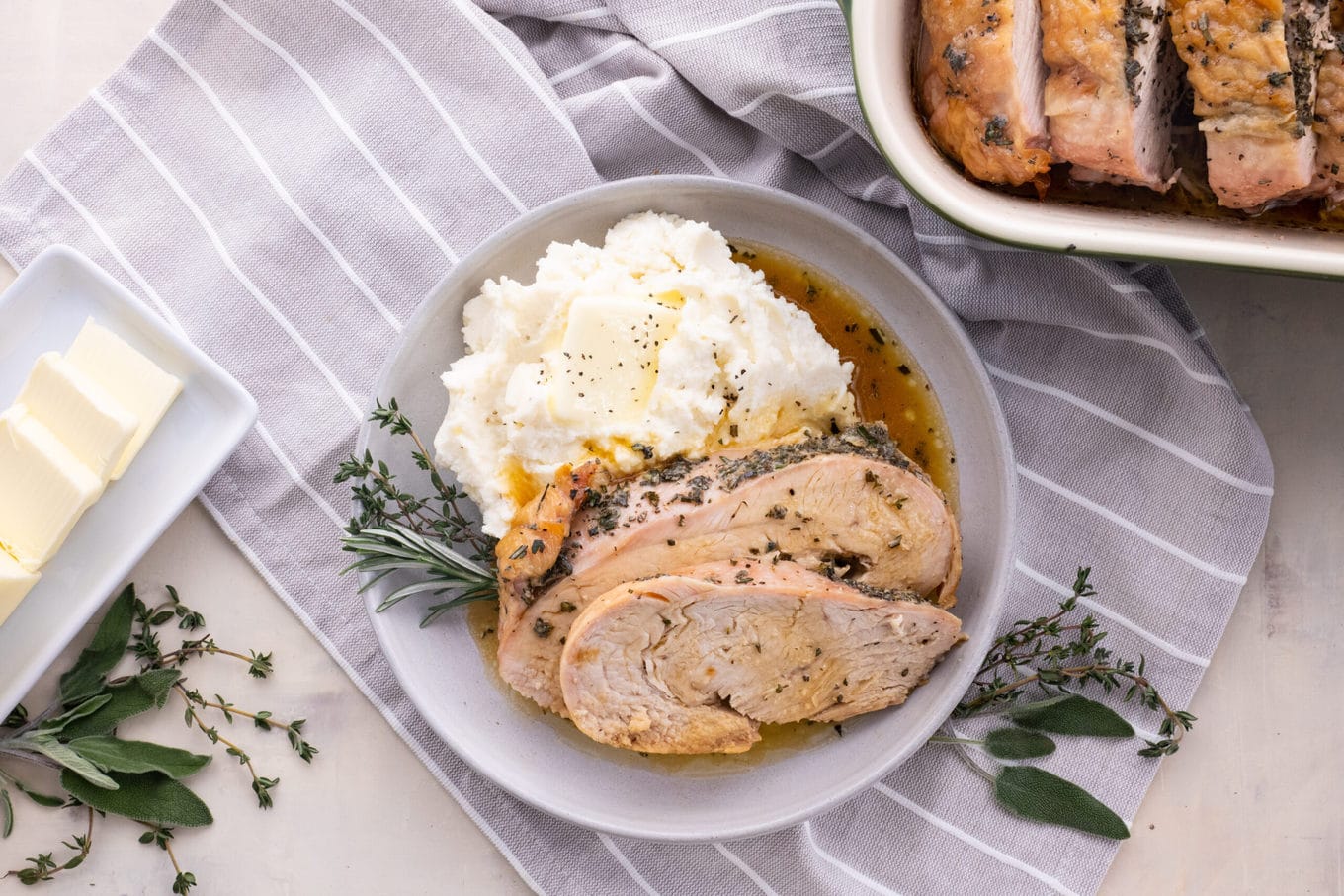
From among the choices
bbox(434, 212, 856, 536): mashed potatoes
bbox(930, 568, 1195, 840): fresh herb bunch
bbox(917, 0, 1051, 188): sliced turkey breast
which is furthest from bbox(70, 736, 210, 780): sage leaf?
bbox(917, 0, 1051, 188): sliced turkey breast

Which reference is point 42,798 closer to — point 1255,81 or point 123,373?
point 123,373

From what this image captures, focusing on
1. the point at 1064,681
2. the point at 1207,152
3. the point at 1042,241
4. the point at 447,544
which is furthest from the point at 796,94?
the point at 1064,681

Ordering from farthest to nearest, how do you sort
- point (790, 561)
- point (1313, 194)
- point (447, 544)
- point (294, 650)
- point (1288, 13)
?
point (294, 650), point (447, 544), point (790, 561), point (1313, 194), point (1288, 13)

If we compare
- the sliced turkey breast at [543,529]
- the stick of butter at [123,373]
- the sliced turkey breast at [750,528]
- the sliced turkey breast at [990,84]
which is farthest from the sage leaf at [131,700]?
the sliced turkey breast at [990,84]

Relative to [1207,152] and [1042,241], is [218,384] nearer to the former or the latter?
[1042,241]

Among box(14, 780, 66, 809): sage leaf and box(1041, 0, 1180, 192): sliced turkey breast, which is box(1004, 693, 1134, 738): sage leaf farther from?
box(14, 780, 66, 809): sage leaf

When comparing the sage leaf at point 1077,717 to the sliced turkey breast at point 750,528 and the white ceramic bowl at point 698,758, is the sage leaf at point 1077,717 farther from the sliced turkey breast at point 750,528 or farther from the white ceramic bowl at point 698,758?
the sliced turkey breast at point 750,528
